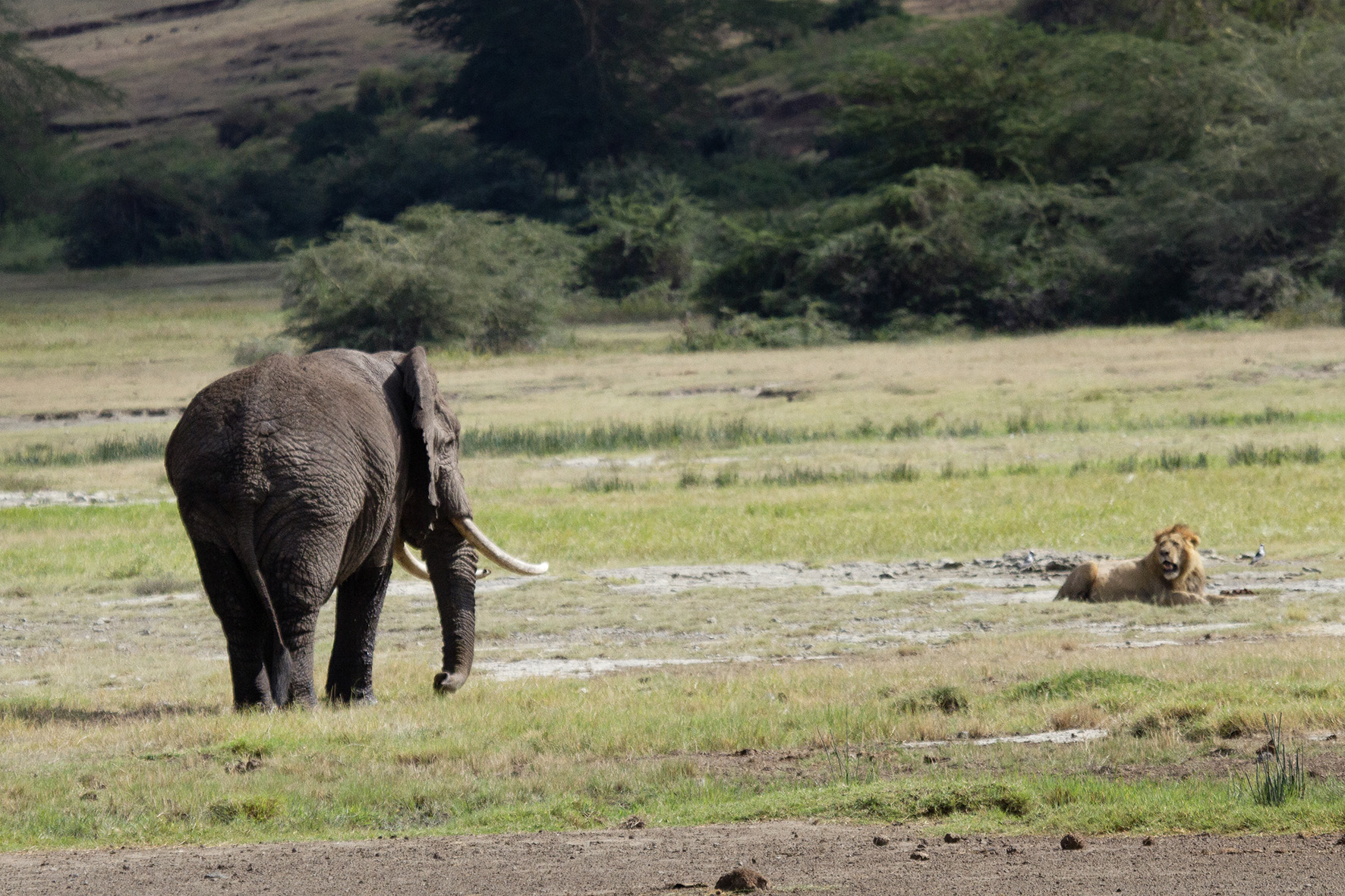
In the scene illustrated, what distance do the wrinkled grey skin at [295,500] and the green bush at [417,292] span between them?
36.1 metres

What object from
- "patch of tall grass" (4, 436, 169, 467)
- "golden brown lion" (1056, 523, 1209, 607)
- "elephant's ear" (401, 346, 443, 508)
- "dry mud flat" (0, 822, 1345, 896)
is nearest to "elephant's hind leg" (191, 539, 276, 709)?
"elephant's ear" (401, 346, 443, 508)

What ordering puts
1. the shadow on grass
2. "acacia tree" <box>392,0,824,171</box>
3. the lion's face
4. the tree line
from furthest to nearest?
"acacia tree" <box>392,0,824,171</box> → the tree line → the lion's face → the shadow on grass

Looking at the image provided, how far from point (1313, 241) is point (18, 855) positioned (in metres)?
46.0

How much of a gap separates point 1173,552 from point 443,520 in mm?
6135

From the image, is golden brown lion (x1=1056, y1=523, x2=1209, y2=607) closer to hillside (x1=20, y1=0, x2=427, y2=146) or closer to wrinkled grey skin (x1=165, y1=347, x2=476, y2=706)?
wrinkled grey skin (x1=165, y1=347, x2=476, y2=706)

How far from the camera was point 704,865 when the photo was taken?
637 centimetres

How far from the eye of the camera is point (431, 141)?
82125 mm

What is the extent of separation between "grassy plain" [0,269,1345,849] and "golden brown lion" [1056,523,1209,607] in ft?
0.90

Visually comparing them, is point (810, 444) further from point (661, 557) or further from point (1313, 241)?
point (1313, 241)

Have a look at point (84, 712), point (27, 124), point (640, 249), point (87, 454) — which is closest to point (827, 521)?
point (84, 712)

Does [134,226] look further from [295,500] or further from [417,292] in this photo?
[295,500]

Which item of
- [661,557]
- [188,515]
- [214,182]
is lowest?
[661,557]

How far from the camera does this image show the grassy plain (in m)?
7.60

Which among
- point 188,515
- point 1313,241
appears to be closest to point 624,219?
point 1313,241
